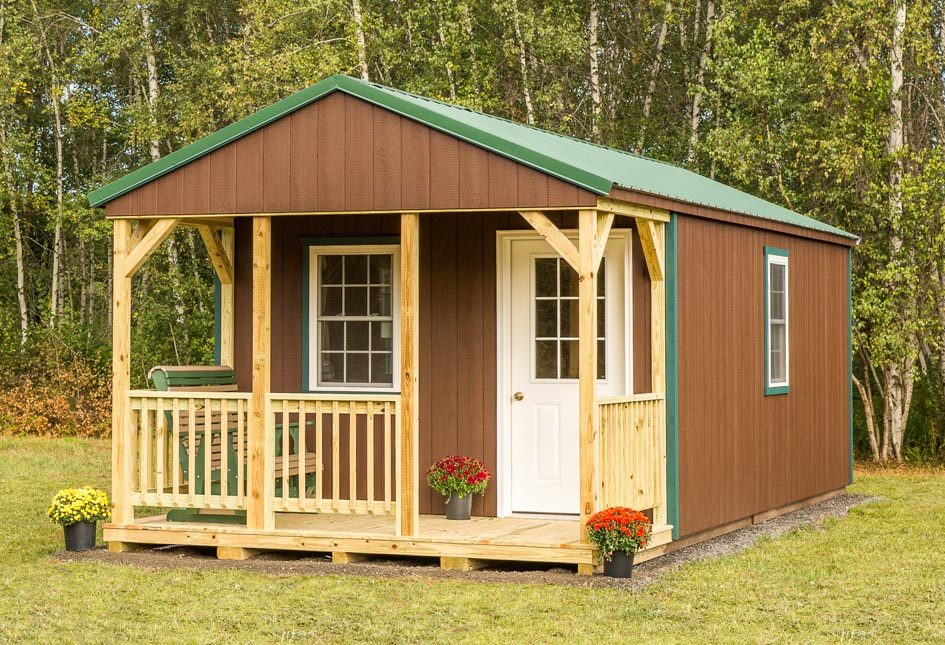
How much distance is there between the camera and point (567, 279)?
1029 centimetres

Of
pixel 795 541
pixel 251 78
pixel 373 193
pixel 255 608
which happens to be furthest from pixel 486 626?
pixel 251 78

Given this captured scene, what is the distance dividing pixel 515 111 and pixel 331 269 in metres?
10.3

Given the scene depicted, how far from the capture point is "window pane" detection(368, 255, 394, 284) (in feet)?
34.8

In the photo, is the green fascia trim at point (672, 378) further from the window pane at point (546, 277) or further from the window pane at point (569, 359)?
the window pane at point (546, 277)

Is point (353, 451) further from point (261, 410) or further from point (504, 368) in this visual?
point (504, 368)

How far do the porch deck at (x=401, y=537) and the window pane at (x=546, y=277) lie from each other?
165 cm

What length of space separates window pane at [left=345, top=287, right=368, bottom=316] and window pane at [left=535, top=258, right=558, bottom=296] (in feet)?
→ 4.31

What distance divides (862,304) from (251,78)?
900cm

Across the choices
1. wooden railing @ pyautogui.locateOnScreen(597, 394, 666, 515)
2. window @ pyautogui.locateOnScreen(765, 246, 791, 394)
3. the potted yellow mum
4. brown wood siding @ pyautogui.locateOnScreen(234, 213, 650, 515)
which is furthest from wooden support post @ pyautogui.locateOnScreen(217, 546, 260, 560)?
window @ pyautogui.locateOnScreen(765, 246, 791, 394)

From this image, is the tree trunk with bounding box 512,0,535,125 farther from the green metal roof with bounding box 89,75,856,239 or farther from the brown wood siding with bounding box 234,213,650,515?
the brown wood siding with bounding box 234,213,650,515

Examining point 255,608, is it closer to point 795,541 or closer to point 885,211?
point 795,541

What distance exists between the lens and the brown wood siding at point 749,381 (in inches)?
394

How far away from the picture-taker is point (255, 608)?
7.67 m

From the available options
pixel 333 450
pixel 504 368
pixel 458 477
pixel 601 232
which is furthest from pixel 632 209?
pixel 333 450
